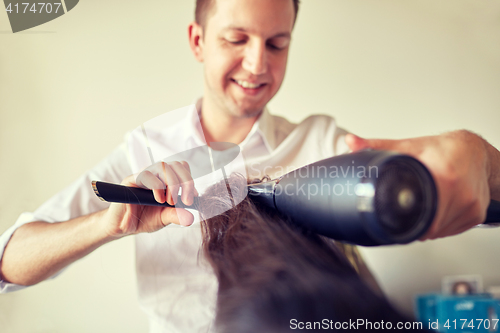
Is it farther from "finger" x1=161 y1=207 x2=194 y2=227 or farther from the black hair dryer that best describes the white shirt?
the black hair dryer

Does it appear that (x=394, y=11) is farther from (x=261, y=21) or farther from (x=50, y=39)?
(x=50, y=39)

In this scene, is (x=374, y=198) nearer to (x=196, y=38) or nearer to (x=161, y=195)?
(x=161, y=195)

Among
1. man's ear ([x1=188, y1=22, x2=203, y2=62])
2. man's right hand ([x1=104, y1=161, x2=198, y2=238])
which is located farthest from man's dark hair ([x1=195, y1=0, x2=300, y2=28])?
man's right hand ([x1=104, y1=161, x2=198, y2=238])

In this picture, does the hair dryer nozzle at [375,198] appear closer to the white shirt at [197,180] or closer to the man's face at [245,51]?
the white shirt at [197,180]

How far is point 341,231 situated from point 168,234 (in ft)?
1.46

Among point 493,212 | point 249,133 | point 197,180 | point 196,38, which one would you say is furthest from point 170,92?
point 493,212

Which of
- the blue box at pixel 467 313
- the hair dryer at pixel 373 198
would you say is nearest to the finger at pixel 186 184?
the hair dryer at pixel 373 198

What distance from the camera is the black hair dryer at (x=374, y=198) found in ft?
0.85

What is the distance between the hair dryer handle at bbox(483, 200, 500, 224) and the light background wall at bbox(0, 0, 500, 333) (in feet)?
3.92

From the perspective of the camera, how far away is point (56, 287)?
161cm

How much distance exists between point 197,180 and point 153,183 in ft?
0.31

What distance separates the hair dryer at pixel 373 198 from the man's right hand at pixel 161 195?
0.23 m

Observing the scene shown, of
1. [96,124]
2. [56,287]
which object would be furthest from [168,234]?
[56,287]

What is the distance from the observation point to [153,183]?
1.64 ft
